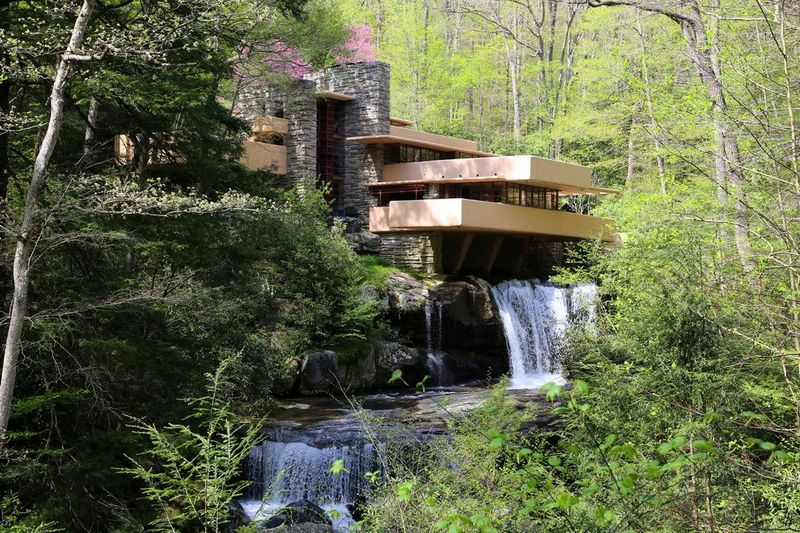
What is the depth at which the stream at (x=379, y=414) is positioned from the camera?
1205cm

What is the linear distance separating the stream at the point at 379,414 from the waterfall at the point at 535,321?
26mm

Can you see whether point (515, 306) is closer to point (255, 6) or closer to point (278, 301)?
point (278, 301)

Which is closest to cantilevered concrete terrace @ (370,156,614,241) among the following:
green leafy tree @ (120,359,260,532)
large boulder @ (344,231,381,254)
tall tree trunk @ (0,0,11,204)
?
large boulder @ (344,231,381,254)

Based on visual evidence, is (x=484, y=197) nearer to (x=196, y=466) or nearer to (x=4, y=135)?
(x=4, y=135)

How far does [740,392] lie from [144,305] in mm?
6728

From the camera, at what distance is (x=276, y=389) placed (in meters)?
16.6

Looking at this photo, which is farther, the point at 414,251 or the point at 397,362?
the point at 414,251

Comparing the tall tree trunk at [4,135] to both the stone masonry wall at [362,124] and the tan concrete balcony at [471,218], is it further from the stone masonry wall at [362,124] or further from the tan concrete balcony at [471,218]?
the stone masonry wall at [362,124]

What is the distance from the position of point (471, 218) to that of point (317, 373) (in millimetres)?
6651

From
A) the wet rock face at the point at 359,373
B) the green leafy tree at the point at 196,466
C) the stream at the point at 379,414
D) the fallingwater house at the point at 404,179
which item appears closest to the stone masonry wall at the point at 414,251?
the fallingwater house at the point at 404,179

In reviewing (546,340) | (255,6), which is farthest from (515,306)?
(255,6)

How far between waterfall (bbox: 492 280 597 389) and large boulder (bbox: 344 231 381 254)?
371 centimetres

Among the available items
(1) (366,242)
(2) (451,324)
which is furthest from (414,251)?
(2) (451,324)

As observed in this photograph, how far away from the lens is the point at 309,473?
41.4 feet
